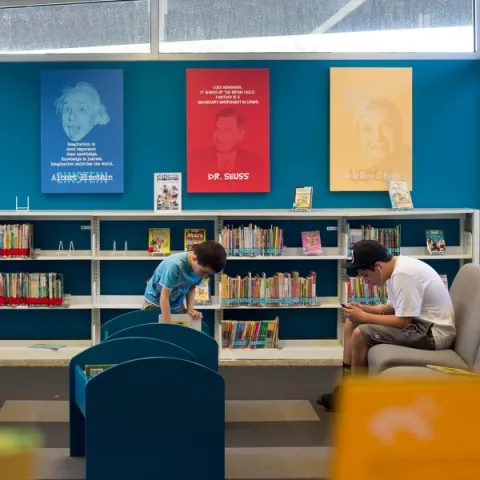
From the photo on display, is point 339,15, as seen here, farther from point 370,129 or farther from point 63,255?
point 63,255

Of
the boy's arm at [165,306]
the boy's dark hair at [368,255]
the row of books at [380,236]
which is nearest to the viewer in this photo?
the boy's dark hair at [368,255]

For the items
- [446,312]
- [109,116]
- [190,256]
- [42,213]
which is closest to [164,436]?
[190,256]

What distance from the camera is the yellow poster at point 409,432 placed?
2.58 feet

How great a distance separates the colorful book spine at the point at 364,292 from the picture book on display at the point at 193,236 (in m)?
1.49

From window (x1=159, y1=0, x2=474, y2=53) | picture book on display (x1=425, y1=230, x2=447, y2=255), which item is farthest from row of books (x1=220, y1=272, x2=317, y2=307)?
window (x1=159, y1=0, x2=474, y2=53)

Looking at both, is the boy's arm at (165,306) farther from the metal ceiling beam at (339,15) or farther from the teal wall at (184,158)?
the metal ceiling beam at (339,15)

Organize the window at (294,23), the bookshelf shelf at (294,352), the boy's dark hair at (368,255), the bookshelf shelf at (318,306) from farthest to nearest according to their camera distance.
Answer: the window at (294,23) → the bookshelf shelf at (318,306) → the bookshelf shelf at (294,352) → the boy's dark hair at (368,255)

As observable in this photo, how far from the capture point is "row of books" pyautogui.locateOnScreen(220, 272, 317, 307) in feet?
22.9

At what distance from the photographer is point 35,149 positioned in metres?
7.29

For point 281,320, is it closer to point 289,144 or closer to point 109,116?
point 289,144

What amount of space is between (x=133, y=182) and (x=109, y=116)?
0.69m

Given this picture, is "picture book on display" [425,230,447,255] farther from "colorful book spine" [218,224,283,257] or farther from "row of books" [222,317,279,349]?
"row of books" [222,317,279,349]

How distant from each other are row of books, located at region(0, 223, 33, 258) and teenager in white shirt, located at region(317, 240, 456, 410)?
3.36 meters

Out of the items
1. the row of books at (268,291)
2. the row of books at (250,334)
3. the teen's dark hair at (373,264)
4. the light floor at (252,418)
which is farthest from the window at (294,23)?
the light floor at (252,418)
